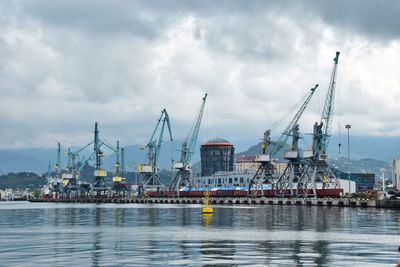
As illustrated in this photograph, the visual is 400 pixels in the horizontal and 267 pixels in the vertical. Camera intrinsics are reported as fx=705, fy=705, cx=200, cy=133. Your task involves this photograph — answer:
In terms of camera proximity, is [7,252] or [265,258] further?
[7,252]

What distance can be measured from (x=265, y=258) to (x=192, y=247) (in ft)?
37.8

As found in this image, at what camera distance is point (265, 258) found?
5341 centimetres

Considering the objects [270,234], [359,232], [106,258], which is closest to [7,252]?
[106,258]

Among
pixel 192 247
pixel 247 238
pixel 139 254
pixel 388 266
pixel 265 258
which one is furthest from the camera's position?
pixel 247 238

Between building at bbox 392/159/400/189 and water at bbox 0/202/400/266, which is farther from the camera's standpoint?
building at bbox 392/159/400/189

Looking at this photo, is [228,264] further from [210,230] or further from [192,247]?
[210,230]

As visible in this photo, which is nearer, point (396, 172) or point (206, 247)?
point (206, 247)

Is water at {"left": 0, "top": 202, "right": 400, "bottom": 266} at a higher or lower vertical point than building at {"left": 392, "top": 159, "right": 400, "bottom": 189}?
lower

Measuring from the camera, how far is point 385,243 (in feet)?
218

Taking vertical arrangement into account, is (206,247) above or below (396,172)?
below

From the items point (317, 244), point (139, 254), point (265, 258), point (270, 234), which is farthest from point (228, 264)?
point (270, 234)

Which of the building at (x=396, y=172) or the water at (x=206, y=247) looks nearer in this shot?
the water at (x=206, y=247)

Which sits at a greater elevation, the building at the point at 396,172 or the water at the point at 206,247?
the building at the point at 396,172

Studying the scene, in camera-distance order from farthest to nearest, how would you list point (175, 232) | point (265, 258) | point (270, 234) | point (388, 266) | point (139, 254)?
point (175, 232) → point (270, 234) → point (139, 254) → point (265, 258) → point (388, 266)
